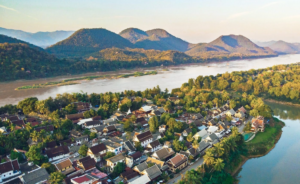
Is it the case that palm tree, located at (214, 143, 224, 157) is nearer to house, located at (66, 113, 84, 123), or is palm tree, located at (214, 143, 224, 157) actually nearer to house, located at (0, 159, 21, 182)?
house, located at (0, 159, 21, 182)

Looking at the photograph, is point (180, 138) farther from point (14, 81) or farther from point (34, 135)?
point (14, 81)

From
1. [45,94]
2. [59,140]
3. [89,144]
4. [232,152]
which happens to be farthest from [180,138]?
[45,94]

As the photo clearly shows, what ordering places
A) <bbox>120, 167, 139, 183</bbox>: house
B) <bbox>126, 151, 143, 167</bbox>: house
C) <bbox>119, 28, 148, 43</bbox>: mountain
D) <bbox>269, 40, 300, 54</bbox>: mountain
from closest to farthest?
<bbox>120, 167, 139, 183</bbox>: house → <bbox>126, 151, 143, 167</bbox>: house → <bbox>269, 40, 300, 54</bbox>: mountain → <bbox>119, 28, 148, 43</bbox>: mountain

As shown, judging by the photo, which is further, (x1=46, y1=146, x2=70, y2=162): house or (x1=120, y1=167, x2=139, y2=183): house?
(x1=46, y1=146, x2=70, y2=162): house

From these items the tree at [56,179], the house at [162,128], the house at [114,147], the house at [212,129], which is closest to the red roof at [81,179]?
the tree at [56,179]

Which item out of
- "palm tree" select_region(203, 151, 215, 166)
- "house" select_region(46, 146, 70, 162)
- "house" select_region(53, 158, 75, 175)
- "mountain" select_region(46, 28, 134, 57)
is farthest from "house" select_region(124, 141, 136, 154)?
"mountain" select_region(46, 28, 134, 57)

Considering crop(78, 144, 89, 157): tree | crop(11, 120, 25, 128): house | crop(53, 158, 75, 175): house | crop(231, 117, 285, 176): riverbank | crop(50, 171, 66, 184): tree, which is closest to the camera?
crop(50, 171, 66, 184): tree
